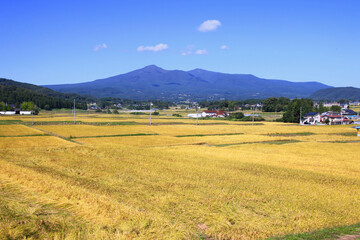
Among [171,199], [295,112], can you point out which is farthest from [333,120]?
[171,199]

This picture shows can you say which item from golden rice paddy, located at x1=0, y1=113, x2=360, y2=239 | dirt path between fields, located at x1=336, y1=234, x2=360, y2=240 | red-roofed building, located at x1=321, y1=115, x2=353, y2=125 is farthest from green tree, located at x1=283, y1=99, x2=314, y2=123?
dirt path between fields, located at x1=336, y1=234, x2=360, y2=240

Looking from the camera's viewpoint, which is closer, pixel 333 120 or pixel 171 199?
pixel 171 199

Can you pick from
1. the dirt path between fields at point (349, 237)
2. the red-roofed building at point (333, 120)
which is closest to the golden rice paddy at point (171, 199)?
the dirt path between fields at point (349, 237)

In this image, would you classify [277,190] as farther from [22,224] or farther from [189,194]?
[22,224]

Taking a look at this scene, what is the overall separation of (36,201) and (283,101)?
113332 millimetres

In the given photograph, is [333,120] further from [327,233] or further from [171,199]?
[327,233]

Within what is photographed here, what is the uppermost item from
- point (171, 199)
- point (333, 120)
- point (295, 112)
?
point (295, 112)

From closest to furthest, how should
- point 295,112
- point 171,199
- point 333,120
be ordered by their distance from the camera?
point 171,199
point 333,120
point 295,112

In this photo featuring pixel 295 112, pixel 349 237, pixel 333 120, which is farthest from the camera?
pixel 295 112

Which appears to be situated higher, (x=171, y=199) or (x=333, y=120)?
(x=333, y=120)

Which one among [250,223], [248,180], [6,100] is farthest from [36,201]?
[6,100]

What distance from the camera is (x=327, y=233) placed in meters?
7.65

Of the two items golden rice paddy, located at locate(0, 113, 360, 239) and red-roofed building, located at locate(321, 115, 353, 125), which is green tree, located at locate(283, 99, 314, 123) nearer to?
red-roofed building, located at locate(321, 115, 353, 125)

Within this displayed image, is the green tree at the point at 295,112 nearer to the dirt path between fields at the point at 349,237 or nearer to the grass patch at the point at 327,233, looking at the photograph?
the grass patch at the point at 327,233
